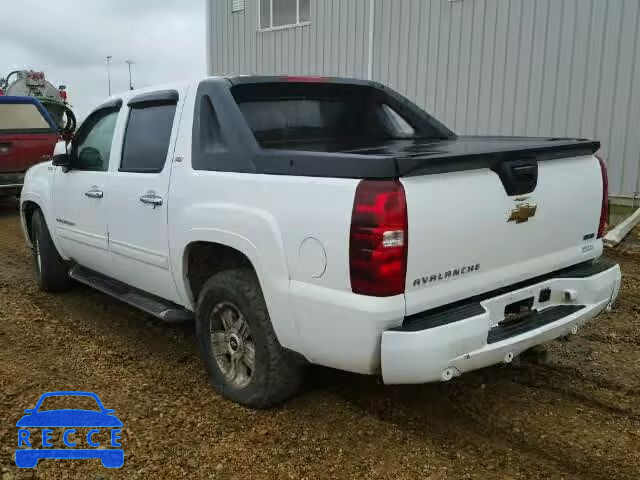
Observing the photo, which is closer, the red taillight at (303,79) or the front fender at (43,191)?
the red taillight at (303,79)

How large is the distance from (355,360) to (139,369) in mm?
1831

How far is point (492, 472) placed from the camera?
9.14 feet

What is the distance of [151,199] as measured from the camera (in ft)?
12.5

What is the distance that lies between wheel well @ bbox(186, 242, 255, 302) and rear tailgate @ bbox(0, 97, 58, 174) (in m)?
8.06

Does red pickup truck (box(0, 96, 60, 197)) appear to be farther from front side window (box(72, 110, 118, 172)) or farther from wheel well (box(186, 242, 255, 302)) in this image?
wheel well (box(186, 242, 255, 302))

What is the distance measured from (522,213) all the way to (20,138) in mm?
9691

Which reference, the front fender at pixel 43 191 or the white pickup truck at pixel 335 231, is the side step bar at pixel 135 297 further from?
the front fender at pixel 43 191

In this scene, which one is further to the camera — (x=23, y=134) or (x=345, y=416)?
(x=23, y=134)

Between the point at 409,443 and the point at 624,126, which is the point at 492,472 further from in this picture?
the point at 624,126

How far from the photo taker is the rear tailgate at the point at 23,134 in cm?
1035

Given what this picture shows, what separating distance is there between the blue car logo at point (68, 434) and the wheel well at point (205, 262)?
0.85 meters

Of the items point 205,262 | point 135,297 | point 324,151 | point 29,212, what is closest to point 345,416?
point 205,262

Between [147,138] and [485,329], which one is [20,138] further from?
[485,329]

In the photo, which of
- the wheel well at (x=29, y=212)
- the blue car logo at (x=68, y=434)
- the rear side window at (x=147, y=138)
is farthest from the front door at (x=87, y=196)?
the blue car logo at (x=68, y=434)
